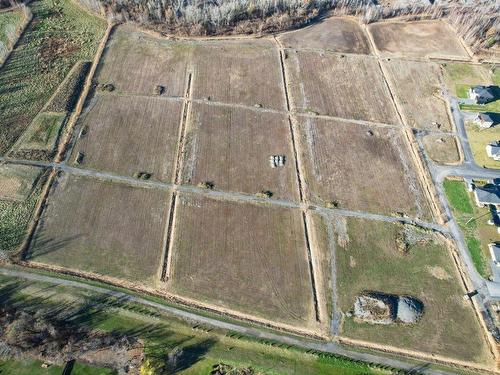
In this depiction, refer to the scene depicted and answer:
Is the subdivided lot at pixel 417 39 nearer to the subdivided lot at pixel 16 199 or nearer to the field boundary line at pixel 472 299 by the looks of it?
the field boundary line at pixel 472 299

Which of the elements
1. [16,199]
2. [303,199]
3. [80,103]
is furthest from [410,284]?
[80,103]

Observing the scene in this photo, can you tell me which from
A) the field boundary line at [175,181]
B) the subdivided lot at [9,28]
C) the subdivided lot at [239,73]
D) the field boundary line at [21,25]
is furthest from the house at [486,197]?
the subdivided lot at [9,28]

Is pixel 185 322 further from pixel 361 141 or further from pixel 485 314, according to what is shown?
pixel 361 141

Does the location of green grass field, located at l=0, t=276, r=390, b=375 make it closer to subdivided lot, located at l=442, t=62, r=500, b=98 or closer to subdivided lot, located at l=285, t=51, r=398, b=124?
subdivided lot, located at l=285, t=51, r=398, b=124

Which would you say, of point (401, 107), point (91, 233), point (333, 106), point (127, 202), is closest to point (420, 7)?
point (401, 107)

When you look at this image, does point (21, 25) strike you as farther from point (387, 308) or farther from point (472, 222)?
point (472, 222)

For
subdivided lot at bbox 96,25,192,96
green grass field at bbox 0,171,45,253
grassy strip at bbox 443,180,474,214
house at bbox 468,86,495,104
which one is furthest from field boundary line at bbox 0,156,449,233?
house at bbox 468,86,495,104
